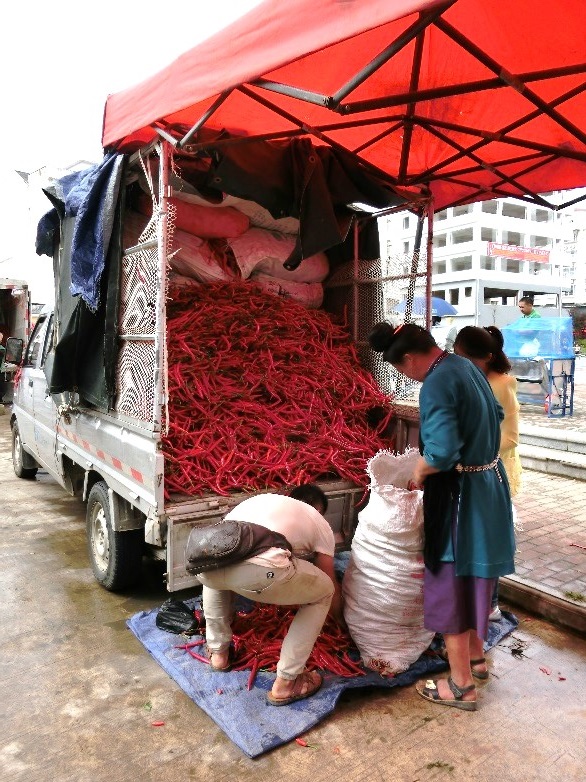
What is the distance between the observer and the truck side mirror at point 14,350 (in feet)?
20.8

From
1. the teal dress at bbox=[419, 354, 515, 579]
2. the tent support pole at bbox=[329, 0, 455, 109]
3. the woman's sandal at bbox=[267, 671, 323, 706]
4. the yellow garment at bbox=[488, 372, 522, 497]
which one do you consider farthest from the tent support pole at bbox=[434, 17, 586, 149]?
the woman's sandal at bbox=[267, 671, 323, 706]

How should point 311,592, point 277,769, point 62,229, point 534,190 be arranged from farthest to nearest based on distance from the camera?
point 534,190, point 62,229, point 311,592, point 277,769

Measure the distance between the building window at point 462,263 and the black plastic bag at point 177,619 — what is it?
41782 mm

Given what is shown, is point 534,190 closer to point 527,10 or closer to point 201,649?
point 527,10

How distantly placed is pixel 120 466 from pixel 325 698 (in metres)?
1.88

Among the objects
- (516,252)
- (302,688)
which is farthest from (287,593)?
(516,252)

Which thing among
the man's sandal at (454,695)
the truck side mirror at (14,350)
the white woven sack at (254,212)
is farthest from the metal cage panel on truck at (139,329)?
the truck side mirror at (14,350)

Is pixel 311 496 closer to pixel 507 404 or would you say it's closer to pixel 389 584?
pixel 389 584

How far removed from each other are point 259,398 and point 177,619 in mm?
1544

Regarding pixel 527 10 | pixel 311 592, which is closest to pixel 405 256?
pixel 527 10

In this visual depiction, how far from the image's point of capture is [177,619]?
3395 millimetres

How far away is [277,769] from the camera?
2.31m

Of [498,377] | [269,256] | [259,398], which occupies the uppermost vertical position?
[269,256]

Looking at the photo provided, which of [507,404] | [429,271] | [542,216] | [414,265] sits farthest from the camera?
[542,216]
